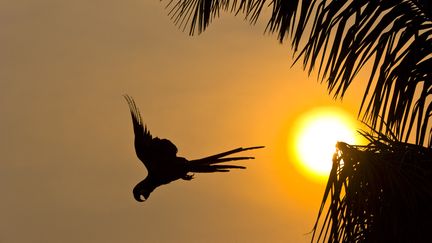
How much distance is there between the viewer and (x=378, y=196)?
11.3 ft

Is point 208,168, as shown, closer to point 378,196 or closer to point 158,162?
point 158,162

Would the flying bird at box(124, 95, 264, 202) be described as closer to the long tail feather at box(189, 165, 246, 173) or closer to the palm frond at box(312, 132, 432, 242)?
the long tail feather at box(189, 165, 246, 173)

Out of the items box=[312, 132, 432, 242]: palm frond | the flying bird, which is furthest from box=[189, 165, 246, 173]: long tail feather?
box=[312, 132, 432, 242]: palm frond

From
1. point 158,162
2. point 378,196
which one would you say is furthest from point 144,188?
point 378,196

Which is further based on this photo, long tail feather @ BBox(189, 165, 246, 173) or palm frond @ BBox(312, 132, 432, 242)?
long tail feather @ BBox(189, 165, 246, 173)

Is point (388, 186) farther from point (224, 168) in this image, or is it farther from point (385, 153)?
point (224, 168)

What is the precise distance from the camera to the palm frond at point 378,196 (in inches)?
133

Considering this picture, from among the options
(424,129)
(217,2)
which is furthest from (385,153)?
(217,2)

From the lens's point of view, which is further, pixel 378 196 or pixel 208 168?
pixel 208 168

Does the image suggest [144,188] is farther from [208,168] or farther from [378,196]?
[378,196]

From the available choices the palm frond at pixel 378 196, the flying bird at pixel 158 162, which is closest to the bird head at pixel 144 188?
the flying bird at pixel 158 162

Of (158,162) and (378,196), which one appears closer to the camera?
(378,196)

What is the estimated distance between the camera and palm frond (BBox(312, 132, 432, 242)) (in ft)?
11.1

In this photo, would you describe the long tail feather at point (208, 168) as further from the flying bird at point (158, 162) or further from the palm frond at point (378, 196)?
the palm frond at point (378, 196)
